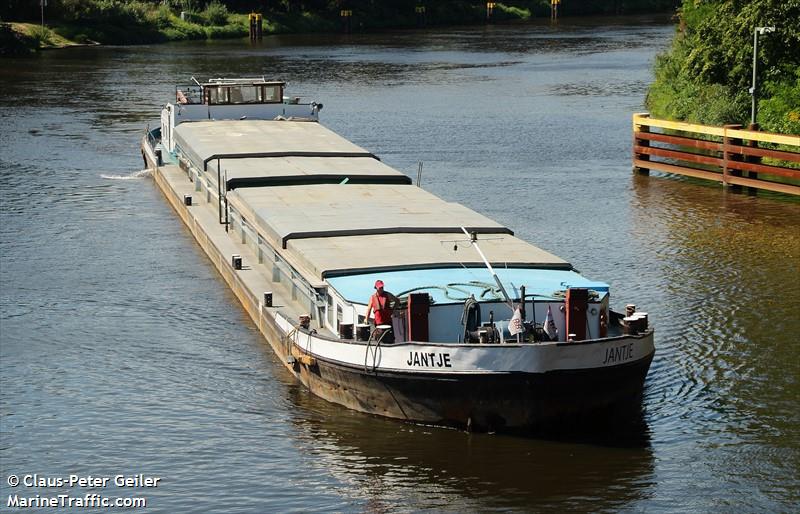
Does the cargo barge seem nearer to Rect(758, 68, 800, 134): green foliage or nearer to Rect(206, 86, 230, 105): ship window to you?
Rect(206, 86, 230, 105): ship window

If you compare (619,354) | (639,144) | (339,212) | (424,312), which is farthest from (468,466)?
(639,144)

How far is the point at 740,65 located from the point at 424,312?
108 feet

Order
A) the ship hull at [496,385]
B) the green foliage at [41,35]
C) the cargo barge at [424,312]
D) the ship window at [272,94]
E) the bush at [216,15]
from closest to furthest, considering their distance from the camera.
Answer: the ship hull at [496,385]
the cargo barge at [424,312]
the ship window at [272,94]
the green foliage at [41,35]
the bush at [216,15]

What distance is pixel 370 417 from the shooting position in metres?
24.0

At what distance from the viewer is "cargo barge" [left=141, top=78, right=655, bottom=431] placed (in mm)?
22406

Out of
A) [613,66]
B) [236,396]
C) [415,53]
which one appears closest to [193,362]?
[236,396]

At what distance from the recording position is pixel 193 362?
2773 cm

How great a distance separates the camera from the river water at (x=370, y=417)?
2164cm

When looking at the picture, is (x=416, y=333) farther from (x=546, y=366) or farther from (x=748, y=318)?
(x=748, y=318)

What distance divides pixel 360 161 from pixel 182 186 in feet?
27.0

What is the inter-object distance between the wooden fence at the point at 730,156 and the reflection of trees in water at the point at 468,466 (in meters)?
23.6

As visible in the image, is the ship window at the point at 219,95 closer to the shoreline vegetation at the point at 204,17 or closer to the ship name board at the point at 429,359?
the ship name board at the point at 429,359

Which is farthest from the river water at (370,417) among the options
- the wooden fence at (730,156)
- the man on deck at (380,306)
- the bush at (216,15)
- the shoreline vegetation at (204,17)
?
the bush at (216,15)

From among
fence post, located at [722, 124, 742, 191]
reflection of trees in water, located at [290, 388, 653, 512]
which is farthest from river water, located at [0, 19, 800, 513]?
fence post, located at [722, 124, 742, 191]
